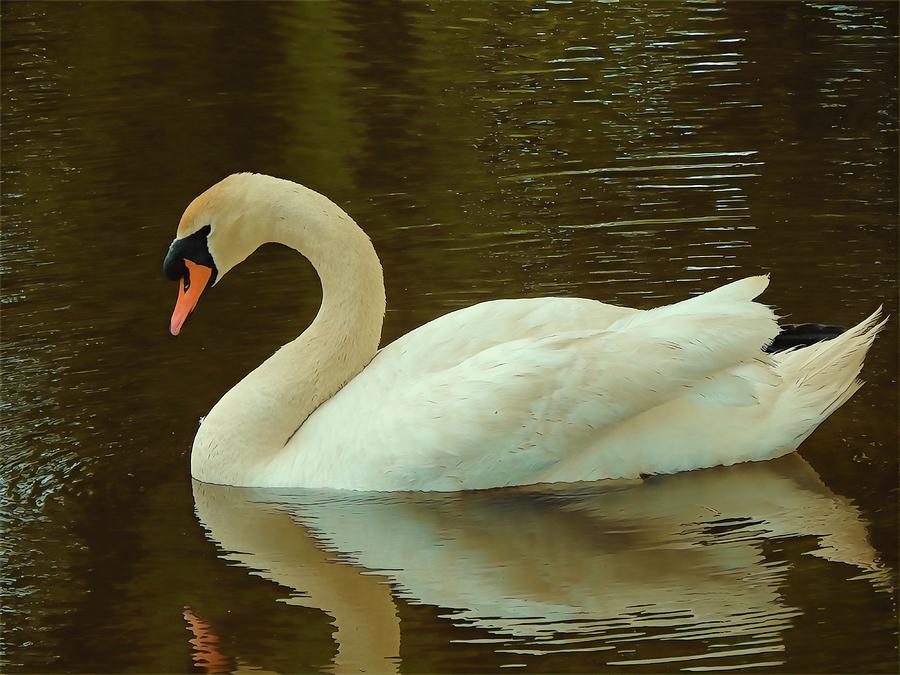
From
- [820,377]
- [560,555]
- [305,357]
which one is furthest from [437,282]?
[560,555]

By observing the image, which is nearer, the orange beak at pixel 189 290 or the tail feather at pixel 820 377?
the tail feather at pixel 820 377

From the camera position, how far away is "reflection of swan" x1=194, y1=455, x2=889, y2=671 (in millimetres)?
6746

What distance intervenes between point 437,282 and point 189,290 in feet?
9.18

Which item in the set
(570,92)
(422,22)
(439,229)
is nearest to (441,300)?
(439,229)

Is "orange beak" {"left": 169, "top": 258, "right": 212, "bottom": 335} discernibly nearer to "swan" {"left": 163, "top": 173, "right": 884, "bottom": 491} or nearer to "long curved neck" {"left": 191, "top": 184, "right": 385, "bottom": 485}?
"swan" {"left": 163, "top": 173, "right": 884, "bottom": 491}

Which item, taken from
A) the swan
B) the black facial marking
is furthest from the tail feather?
the black facial marking

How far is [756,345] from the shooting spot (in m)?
8.10

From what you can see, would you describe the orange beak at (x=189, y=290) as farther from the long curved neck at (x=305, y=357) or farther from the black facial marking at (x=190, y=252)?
the long curved neck at (x=305, y=357)

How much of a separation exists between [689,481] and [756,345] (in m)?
0.73

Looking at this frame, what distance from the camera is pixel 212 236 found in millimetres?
8641

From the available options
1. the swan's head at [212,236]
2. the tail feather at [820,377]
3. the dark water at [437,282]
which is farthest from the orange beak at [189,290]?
the tail feather at [820,377]

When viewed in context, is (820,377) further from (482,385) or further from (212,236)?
(212,236)

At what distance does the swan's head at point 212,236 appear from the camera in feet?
28.1

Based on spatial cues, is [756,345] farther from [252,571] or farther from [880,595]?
[252,571]
